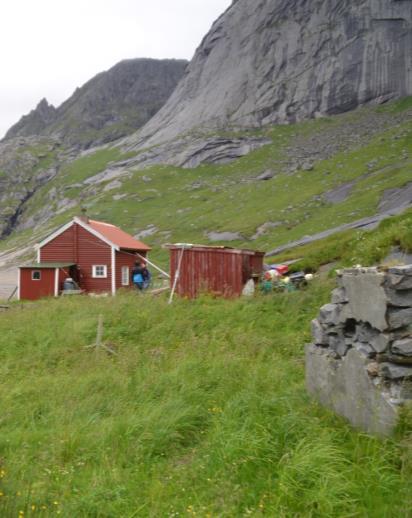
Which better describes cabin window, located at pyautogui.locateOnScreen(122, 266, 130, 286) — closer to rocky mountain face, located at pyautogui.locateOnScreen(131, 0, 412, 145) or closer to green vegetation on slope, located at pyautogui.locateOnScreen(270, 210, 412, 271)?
green vegetation on slope, located at pyautogui.locateOnScreen(270, 210, 412, 271)

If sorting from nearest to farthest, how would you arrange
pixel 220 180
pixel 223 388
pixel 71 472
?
pixel 71 472 → pixel 223 388 → pixel 220 180

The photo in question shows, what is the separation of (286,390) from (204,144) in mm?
90309

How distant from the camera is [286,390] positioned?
7.26m

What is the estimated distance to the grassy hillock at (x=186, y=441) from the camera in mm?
4617

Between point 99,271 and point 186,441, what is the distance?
2700 cm

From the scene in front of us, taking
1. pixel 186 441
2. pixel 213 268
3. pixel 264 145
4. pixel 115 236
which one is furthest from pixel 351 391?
pixel 264 145

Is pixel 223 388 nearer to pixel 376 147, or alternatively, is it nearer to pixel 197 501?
pixel 197 501

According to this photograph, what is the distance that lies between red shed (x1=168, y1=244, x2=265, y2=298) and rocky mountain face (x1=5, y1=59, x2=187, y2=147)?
5990 inches

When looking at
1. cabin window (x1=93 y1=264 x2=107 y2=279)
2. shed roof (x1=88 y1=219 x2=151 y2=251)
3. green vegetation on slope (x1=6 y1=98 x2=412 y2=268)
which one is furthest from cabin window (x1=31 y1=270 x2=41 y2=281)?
green vegetation on slope (x1=6 y1=98 x2=412 y2=268)

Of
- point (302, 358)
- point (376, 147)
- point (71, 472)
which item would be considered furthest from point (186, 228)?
point (71, 472)

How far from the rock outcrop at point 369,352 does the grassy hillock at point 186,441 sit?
0.25 metres

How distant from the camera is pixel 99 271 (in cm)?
3225

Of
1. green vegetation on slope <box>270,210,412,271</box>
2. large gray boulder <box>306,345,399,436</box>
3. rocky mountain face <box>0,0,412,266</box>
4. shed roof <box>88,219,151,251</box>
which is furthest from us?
rocky mountain face <box>0,0,412,266</box>

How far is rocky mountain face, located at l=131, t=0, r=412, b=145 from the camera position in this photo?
8969 cm
